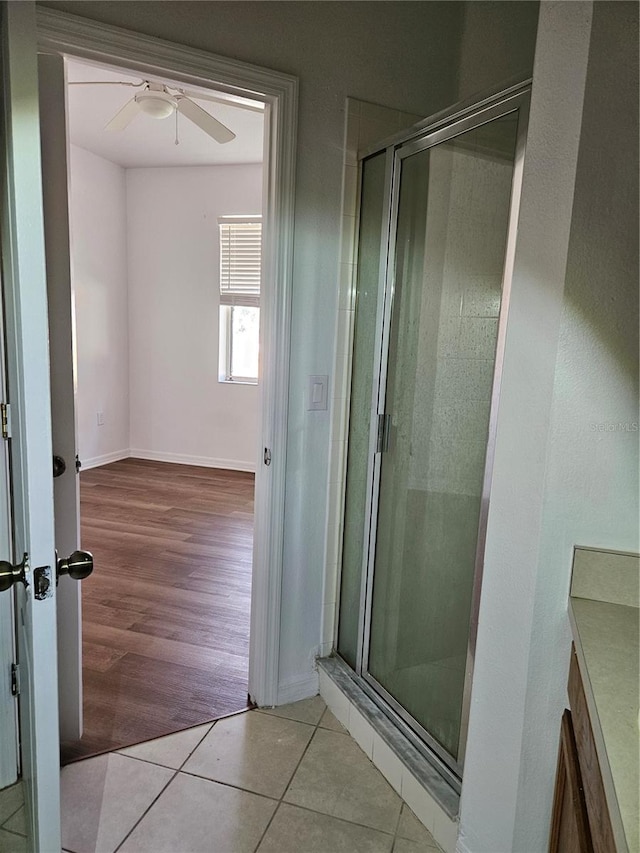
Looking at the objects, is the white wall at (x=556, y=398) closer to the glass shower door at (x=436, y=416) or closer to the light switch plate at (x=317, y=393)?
the glass shower door at (x=436, y=416)

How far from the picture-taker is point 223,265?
17.4 feet

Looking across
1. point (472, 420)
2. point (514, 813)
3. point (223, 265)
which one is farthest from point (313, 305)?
point (223, 265)

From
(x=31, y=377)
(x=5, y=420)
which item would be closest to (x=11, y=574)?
(x=31, y=377)

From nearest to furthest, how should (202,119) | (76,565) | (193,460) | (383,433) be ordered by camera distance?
1. (76,565)
2. (383,433)
3. (202,119)
4. (193,460)

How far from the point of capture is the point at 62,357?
1.72 m

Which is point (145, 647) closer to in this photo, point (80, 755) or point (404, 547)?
point (80, 755)

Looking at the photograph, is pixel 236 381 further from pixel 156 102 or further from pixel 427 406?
pixel 427 406

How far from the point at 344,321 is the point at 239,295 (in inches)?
135

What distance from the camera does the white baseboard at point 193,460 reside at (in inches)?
219

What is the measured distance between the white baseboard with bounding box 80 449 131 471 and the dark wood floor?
398mm

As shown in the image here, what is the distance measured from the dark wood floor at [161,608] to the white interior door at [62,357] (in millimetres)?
262

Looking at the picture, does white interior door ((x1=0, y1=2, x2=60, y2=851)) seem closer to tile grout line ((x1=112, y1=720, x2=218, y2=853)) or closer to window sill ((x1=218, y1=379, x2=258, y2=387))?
tile grout line ((x1=112, y1=720, x2=218, y2=853))

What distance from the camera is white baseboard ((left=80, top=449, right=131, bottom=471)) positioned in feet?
17.4

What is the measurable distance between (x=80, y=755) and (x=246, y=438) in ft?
12.3
